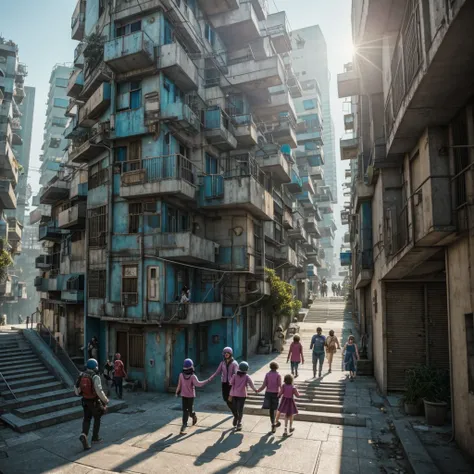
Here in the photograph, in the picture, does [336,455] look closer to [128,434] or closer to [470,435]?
[470,435]

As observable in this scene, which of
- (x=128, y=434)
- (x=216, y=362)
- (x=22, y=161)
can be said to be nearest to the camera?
(x=128, y=434)

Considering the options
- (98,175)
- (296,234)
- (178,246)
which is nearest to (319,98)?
(296,234)

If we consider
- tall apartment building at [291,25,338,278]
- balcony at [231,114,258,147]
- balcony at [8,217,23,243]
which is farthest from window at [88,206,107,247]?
tall apartment building at [291,25,338,278]

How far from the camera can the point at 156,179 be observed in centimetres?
1802

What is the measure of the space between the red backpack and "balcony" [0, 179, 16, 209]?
2360 centimetres

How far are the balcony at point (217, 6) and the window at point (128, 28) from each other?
18.2ft

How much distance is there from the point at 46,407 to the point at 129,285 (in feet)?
22.5

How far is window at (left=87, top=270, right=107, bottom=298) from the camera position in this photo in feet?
64.9

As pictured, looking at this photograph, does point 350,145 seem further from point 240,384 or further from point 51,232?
point 51,232

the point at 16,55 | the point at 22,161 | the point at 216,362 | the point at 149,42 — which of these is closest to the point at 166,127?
the point at 149,42

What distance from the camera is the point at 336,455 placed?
842cm

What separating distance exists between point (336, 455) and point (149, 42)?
1828 centimetres

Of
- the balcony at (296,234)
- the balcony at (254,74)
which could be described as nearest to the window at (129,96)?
the balcony at (254,74)

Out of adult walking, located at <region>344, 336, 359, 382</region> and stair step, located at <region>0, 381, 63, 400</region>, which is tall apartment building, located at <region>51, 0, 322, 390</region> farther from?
adult walking, located at <region>344, 336, 359, 382</region>
